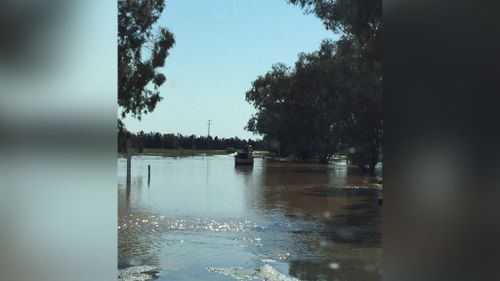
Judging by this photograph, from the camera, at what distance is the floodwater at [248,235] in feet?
18.1

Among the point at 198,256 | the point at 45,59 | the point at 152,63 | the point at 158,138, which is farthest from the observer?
the point at 158,138

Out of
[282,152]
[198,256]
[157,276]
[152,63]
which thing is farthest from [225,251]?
[282,152]

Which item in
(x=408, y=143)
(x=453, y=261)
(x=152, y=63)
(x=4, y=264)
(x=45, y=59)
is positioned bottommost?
(x=4, y=264)

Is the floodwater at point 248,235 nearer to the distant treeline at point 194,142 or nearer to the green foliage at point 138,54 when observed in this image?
the green foliage at point 138,54

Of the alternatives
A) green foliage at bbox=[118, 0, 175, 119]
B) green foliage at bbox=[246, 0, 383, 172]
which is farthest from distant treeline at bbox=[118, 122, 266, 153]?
green foliage at bbox=[118, 0, 175, 119]

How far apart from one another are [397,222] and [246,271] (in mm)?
4127

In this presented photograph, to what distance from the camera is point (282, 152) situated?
39094 millimetres

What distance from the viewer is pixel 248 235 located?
25.6 ft

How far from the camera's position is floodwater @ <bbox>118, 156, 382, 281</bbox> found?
5.52 meters

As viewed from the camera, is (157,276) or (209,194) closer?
(157,276)

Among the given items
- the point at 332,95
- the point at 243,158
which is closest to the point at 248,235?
the point at 332,95

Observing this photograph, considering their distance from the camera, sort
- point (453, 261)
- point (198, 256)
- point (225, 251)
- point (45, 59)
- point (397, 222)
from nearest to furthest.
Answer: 1. point (453, 261)
2. point (397, 222)
3. point (45, 59)
4. point (198, 256)
5. point (225, 251)

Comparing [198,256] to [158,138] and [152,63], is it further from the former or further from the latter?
[158,138]

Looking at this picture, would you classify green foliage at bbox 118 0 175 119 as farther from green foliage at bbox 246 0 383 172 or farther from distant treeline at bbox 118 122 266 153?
distant treeline at bbox 118 122 266 153
